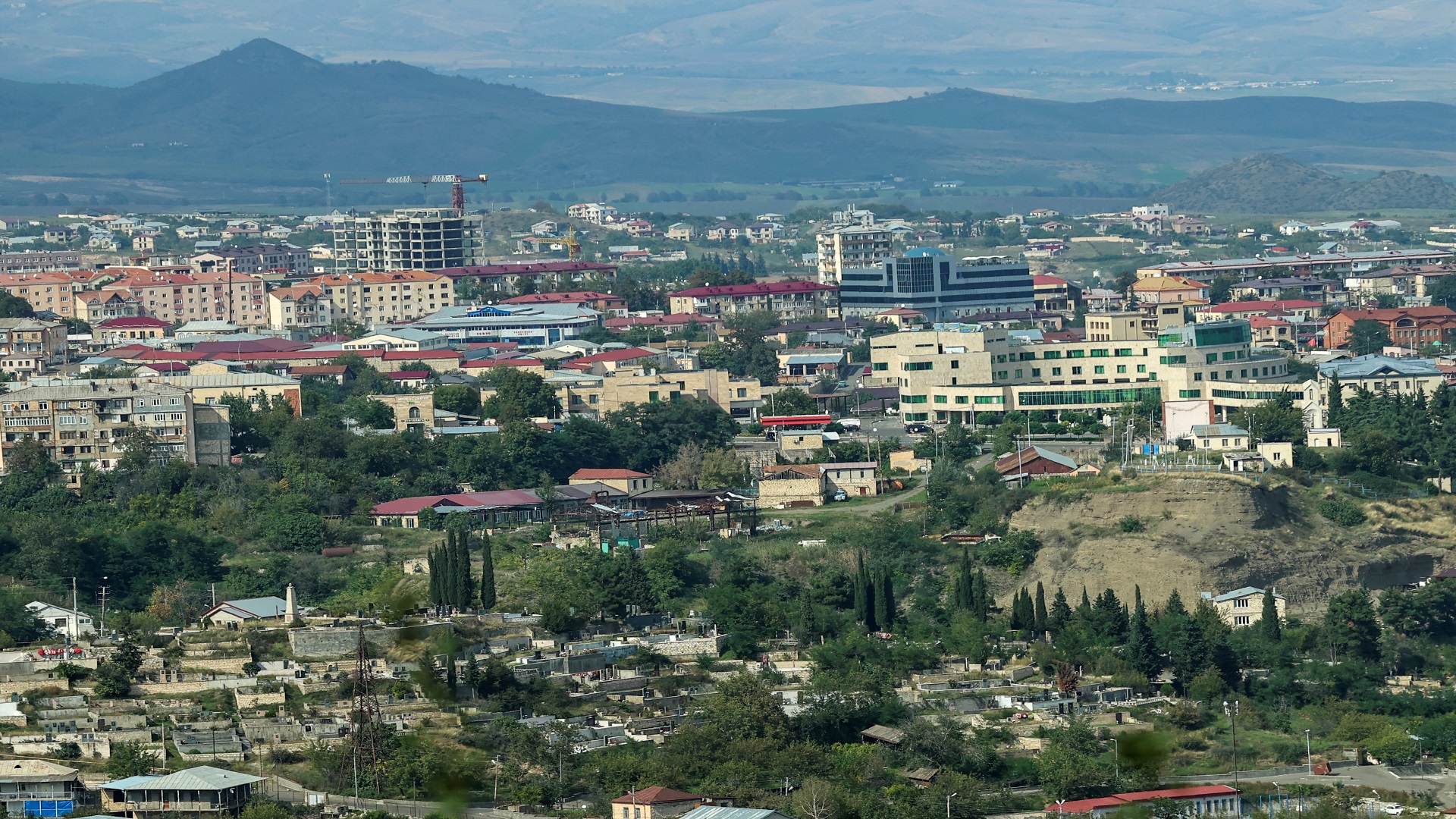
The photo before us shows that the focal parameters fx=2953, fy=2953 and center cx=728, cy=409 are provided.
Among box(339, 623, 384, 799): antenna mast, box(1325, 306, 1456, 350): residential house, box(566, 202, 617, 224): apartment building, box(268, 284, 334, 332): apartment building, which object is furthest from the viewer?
box(566, 202, 617, 224): apartment building

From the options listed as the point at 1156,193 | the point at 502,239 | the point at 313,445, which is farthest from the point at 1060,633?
the point at 1156,193

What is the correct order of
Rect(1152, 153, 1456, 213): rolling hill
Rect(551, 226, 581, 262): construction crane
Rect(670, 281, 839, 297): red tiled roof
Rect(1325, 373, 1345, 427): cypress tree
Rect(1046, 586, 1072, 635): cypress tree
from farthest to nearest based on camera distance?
Rect(1152, 153, 1456, 213): rolling hill
Rect(551, 226, 581, 262): construction crane
Rect(670, 281, 839, 297): red tiled roof
Rect(1325, 373, 1345, 427): cypress tree
Rect(1046, 586, 1072, 635): cypress tree

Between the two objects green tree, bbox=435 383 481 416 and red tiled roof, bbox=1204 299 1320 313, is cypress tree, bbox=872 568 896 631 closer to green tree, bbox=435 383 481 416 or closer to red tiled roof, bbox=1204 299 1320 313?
green tree, bbox=435 383 481 416

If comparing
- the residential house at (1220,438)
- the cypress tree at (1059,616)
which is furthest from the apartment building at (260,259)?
the cypress tree at (1059,616)

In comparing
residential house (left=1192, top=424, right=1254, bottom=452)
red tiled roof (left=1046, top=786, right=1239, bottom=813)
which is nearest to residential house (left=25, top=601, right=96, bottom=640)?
red tiled roof (left=1046, top=786, right=1239, bottom=813)

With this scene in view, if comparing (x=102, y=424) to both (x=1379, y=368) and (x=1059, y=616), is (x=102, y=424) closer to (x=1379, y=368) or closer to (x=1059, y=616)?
(x=1059, y=616)

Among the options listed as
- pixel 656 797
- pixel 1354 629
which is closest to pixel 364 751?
pixel 656 797

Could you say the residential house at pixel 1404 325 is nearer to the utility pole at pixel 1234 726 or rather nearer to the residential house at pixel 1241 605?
the residential house at pixel 1241 605
